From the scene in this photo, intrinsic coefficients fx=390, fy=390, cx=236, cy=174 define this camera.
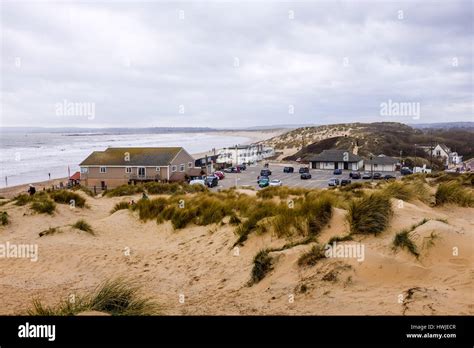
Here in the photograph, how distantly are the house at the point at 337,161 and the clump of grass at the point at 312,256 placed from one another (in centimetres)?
6117

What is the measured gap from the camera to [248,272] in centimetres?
857

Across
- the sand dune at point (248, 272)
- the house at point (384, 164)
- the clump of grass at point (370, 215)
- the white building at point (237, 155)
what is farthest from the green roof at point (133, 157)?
the clump of grass at point (370, 215)

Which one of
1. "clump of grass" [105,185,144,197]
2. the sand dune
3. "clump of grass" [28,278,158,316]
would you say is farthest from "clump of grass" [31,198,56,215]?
"clump of grass" [28,278,158,316]

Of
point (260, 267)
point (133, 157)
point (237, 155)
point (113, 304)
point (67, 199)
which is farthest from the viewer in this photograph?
point (237, 155)

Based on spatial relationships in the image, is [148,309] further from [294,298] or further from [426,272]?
[426,272]

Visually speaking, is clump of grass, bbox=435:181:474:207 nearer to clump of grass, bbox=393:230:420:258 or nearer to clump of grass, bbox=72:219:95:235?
clump of grass, bbox=393:230:420:258

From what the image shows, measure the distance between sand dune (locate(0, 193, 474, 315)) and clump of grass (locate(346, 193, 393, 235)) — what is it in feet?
0.78

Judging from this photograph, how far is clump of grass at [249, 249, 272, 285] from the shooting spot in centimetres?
785

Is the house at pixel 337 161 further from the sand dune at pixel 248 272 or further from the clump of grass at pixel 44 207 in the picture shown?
the clump of grass at pixel 44 207

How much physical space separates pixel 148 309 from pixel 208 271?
339 cm

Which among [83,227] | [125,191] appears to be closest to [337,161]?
[125,191]

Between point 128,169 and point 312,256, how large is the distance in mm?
42003

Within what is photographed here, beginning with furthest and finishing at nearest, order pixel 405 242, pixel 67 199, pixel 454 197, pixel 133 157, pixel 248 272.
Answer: pixel 133 157, pixel 67 199, pixel 454 197, pixel 248 272, pixel 405 242

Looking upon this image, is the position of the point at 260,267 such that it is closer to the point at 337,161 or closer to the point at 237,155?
the point at 337,161
